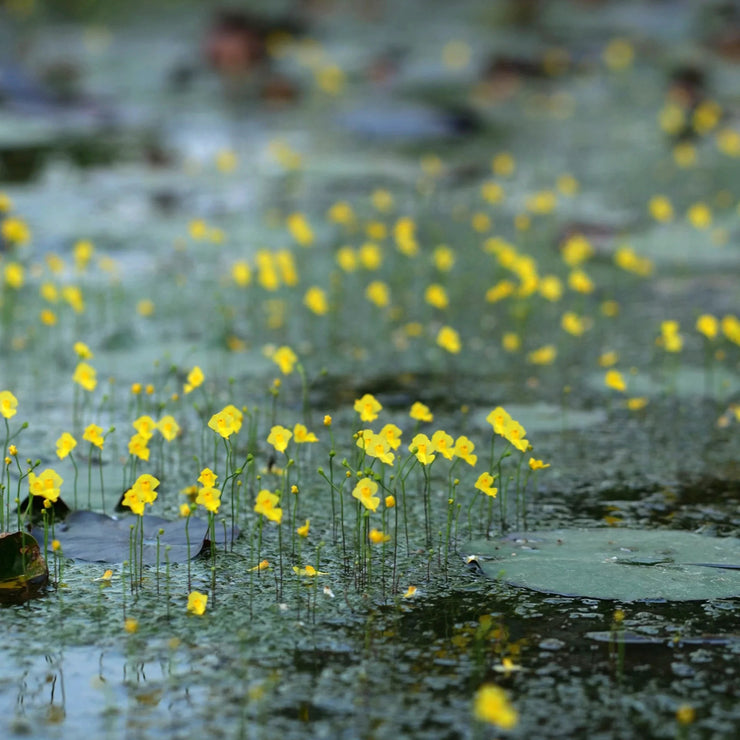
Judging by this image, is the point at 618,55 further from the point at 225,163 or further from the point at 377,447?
the point at 377,447

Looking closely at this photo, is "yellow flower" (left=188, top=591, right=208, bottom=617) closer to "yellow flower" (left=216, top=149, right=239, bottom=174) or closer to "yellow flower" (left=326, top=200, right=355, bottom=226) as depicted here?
"yellow flower" (left=326, top=200, right=355, bottom=226)

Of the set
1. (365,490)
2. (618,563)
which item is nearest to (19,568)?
(365,490)

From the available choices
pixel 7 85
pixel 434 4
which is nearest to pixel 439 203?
pixel 7 85

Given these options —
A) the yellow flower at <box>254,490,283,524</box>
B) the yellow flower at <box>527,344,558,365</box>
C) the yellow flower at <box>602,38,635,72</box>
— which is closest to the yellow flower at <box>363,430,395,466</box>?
the yellow flower at <box>254,490,283,524</box>

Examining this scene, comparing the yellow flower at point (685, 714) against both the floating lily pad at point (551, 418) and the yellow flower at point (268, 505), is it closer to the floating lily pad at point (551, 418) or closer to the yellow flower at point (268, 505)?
the yellow flower at point (268, 505)

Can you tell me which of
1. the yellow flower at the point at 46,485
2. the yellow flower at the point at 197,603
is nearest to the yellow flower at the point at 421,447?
the yellow flower at the point at 197,603
